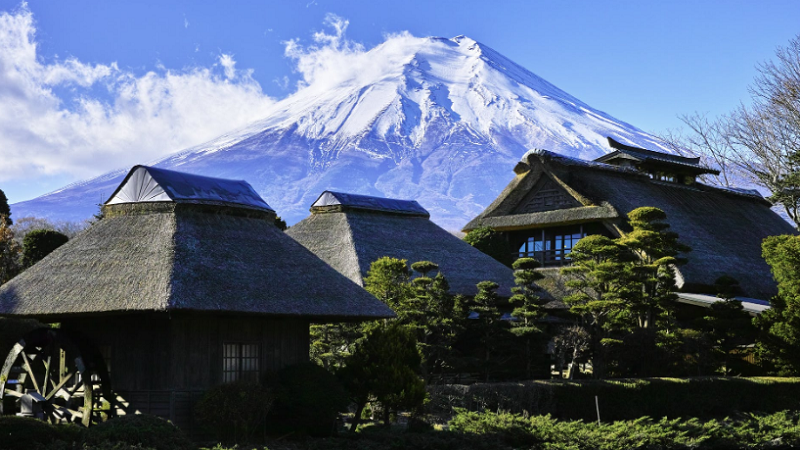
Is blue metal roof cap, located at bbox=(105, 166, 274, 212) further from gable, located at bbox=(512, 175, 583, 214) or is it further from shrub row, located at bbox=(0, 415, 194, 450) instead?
gable, located at bbox=(512, 175, 583, 214)

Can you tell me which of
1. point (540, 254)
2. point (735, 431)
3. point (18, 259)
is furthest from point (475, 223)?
point (735, 431)

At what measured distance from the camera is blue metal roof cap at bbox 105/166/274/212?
870 inches

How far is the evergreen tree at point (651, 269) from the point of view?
2952cm

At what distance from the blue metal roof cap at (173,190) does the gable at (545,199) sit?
20165mm

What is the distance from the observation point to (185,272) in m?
19.5

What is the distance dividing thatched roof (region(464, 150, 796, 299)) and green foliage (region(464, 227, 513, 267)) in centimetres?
161

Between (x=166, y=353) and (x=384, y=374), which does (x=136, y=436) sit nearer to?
(x=166, y=353)

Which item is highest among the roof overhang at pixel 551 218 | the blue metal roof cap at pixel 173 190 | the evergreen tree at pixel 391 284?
the roof overhang at pixel 551 218

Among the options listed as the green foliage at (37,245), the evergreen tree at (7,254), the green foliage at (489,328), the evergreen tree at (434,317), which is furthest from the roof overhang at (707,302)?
the evergreen tree at (7,254)

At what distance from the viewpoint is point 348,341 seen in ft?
88.8

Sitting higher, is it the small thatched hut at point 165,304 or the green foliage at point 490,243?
the green foliage at point 490,243

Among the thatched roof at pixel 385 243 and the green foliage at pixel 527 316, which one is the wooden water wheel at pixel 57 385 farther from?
the green foliage at pixel 527 316

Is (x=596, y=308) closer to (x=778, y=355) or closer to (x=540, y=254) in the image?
(x=778, y=355)

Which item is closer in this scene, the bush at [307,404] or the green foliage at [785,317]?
the bush at [307,404]
